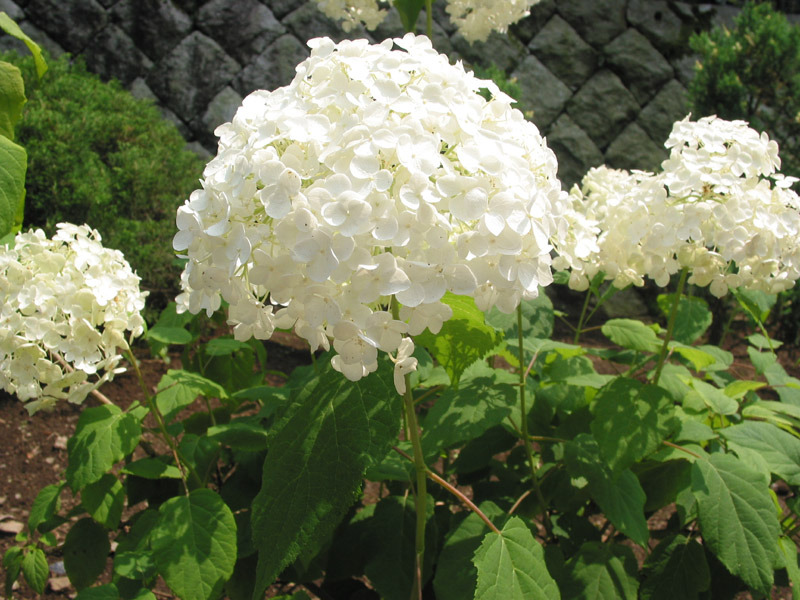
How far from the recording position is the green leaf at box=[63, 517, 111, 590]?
1.70 metres

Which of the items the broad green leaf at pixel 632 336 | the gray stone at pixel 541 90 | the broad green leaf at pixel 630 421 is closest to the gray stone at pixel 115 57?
the gray stone at pixel 541 90

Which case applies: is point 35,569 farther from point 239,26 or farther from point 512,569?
point 239,26

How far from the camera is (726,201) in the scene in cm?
143

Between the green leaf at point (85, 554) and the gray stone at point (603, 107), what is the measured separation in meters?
5.91

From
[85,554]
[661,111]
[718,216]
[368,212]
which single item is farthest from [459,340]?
[661,111]

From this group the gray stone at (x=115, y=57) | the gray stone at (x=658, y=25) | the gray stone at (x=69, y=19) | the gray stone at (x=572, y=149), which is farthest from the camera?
the gray stone at (x=658, y=25)

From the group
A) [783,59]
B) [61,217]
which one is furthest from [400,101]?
[783,59]

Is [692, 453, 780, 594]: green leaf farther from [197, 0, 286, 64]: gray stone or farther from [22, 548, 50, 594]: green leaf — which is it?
[197, 0, 286, 64]: gray stone

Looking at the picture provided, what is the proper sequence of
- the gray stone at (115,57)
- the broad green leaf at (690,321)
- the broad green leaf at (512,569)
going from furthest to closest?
the gray stone at (115,57), the broad green leaf at (690,321), the broad green leaf at (512,569)

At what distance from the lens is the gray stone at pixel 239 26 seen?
605cm

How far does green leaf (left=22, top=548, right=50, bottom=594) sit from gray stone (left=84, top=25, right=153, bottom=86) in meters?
5.28

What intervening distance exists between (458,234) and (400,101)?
0.22m

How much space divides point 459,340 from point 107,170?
3.75 metres

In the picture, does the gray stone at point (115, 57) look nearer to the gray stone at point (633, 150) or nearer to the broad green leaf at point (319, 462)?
the gray stone at point (633, 150)
